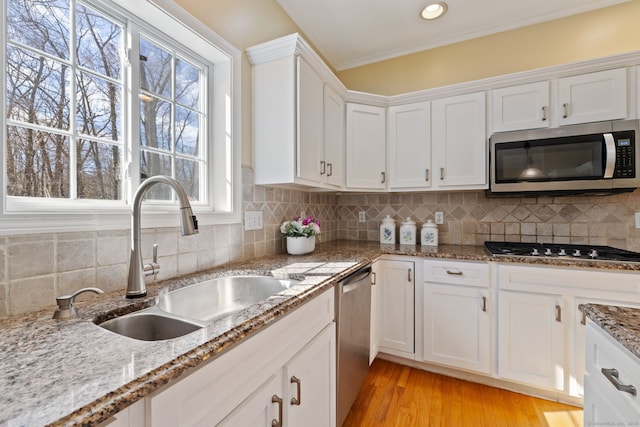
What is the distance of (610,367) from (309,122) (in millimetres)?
1705

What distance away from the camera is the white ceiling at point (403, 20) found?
82.4 inches

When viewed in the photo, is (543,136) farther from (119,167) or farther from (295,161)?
(119,167)

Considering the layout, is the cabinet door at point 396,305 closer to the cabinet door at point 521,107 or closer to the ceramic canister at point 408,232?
the ceramic canister at point 408,232

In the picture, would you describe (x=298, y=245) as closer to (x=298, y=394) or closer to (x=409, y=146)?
(x=298, y=394)

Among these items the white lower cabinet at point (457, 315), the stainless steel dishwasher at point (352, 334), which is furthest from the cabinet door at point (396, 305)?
the stainless steel dishwasher at point (352, 334)

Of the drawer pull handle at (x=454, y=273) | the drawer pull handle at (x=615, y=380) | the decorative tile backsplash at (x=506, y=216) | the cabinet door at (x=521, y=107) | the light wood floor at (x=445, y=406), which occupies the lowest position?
the light wood floor at (x=445, y=406)

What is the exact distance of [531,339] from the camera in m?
1.75

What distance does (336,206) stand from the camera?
298cm

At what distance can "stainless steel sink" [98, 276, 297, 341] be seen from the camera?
86 centimetres

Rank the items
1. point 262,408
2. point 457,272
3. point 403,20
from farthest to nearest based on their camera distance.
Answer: point 403,20
point 457,272
point 262,408

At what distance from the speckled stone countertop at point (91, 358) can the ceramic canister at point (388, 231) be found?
5.38ft

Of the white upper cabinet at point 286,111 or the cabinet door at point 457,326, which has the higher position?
the white upper cabinet at point 286,111

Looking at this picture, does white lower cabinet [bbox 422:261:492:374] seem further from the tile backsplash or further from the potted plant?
the potted plant

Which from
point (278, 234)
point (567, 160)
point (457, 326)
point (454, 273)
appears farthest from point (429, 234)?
point (278, 234)
